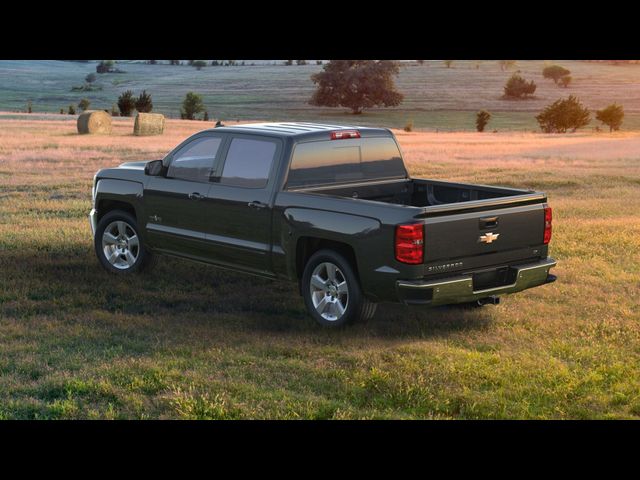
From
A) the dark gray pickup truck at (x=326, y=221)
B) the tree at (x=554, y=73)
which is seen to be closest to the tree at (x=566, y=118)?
the tree at (x=554, y=73)

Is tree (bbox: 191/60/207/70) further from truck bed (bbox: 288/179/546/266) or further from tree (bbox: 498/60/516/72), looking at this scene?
truck bed (bbox: 288/179/546/266)

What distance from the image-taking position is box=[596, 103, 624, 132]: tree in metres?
64.5

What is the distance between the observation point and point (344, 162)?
1090cm

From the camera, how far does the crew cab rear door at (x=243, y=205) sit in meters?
10.4

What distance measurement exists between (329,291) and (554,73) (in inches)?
3211

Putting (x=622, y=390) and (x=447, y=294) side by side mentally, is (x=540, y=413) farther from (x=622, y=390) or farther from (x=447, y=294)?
(x=447, y=294)

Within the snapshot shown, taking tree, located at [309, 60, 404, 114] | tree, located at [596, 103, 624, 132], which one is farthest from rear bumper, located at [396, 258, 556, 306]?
tree, located at [309, 60, 404, 114]

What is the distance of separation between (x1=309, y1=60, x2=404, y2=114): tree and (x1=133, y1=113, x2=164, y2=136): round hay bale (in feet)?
110

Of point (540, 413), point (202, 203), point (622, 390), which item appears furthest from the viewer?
point (202, 203)

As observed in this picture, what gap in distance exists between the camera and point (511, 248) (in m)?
9.82

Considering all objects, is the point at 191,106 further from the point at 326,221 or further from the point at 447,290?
the point at 447,290

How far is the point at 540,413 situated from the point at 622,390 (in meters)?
0.91

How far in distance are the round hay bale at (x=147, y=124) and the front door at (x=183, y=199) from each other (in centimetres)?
2797

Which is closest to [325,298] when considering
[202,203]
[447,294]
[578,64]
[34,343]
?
[447,294]
